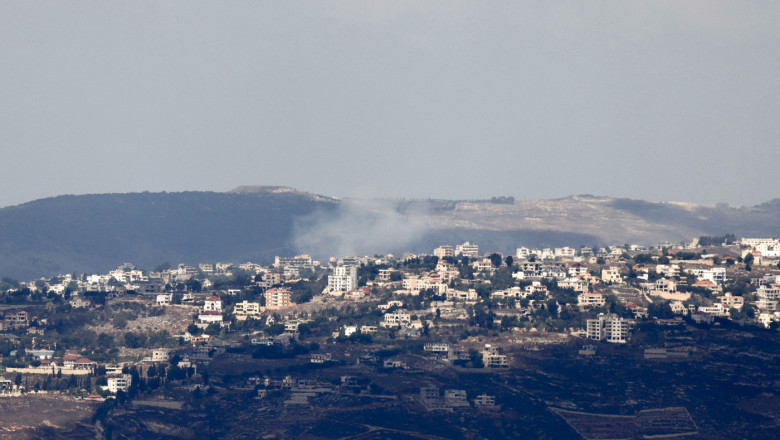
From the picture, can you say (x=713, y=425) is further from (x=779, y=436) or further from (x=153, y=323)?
(x=153, y=323)

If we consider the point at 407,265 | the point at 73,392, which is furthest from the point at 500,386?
the point at 407,265

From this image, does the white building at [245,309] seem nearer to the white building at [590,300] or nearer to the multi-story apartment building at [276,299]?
the multi-story apartment building at [276,299]

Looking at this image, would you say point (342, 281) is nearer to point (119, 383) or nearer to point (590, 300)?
point (590, 300)

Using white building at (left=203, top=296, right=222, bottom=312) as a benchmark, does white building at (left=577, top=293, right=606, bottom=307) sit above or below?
above

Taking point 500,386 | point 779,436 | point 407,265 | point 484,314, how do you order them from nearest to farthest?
point 779,436 < point 500,386 < point 484,314 < point 407,265

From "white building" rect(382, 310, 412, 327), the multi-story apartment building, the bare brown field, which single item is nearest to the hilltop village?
the multi-story apartment building

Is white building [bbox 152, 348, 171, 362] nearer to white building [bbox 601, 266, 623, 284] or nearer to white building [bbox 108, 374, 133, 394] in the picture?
white building [bbox 108, 374, 133, 394]

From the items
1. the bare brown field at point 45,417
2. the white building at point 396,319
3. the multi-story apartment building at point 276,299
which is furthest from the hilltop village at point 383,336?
the bare brown field at point 45,417

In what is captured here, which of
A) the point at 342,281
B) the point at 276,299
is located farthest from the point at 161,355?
the point at 342,281
